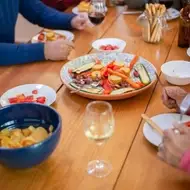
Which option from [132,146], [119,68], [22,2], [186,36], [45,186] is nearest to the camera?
[45,186]

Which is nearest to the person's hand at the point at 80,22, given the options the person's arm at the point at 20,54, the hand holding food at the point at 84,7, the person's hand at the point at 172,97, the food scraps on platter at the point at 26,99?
the hand holding food at the point at 84,7

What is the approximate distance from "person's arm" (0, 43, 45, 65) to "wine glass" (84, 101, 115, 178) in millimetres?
694

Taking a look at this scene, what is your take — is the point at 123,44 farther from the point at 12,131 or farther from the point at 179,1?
the point at 12,131

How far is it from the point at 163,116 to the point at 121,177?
0.29 m

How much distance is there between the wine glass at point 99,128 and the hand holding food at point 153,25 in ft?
2.89

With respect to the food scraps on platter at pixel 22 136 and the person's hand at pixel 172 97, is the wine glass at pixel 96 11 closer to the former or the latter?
the person's hand at pixel 172 97

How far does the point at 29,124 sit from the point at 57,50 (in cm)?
62

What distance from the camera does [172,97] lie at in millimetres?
1221

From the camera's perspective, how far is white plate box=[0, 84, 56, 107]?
1.31 metres

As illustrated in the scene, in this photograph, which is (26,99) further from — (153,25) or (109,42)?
(153,25)

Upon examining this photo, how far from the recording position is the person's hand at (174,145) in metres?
0.90

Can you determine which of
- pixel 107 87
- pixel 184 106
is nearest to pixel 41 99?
pixel 107 87

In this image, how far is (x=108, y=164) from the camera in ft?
3.32

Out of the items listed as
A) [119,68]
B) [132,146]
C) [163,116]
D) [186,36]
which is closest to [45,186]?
[132,146]
